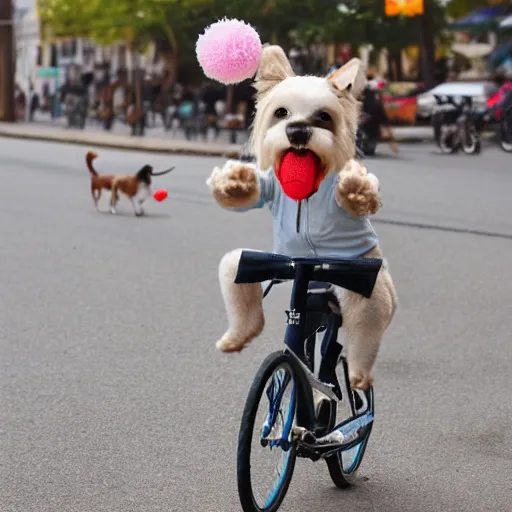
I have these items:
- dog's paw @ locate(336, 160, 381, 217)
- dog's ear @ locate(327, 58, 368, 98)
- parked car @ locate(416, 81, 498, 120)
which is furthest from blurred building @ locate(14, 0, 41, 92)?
dog's paw @ locate(336, 160, 381, 217)

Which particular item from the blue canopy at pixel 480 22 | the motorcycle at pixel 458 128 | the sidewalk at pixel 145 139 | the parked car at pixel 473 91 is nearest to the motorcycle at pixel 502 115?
the parked car at pixel 473 91

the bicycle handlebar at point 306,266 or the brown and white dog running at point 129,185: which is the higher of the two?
the bicycle handlebar at point 306,266

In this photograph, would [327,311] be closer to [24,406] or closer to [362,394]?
[362,394]

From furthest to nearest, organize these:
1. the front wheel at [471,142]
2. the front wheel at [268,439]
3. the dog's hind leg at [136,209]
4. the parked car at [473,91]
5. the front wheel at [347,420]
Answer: the parked car at [473,91]
the front wheel at [471,142]
the dog's hind leg at [136,209]
the front wheel at [347,420]
the front wheel at [268,439]

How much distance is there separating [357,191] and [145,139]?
26.5 metres

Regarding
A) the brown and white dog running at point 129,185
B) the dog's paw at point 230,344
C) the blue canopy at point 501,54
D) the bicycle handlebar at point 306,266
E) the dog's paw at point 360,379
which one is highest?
the bicycle handlebar at point 306,266

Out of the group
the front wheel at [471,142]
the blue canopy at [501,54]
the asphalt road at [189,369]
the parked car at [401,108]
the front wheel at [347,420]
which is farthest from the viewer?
the blue canopy at [501,54]

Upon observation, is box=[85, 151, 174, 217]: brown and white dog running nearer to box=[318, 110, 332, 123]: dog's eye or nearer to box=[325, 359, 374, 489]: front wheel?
box=[325, 359, 374, 489]: front wheel

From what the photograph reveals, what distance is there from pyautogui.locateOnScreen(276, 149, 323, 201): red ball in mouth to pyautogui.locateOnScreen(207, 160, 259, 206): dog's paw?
3.8 inches

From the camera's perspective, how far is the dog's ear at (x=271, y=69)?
468cm

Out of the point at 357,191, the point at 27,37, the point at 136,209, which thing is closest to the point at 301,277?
the point at 357,191

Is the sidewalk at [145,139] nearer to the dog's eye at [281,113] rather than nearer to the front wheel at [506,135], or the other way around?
the front wheel at [506,135]

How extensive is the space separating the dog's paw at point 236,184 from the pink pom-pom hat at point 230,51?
327mm

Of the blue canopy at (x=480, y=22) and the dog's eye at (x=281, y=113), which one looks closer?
the dog's eye at (x=281, y=113)
